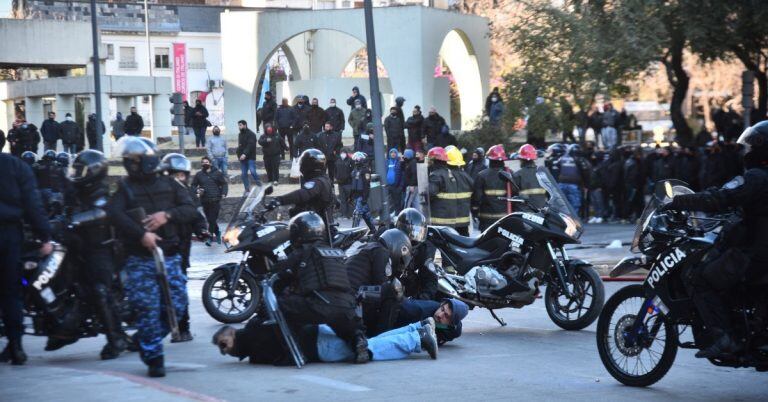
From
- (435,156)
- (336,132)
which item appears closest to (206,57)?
(336,132)

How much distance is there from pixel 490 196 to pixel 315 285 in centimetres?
621

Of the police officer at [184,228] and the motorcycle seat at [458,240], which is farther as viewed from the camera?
the motorcycle seat at [458,240]

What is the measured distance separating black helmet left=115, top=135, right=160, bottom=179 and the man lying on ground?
130 centimetres

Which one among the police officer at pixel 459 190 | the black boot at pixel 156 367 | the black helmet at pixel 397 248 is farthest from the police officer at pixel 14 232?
the police officer at pixel 459 190

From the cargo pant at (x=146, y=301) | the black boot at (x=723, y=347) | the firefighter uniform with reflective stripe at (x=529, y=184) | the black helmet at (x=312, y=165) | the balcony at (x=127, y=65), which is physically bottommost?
the black boot at (x=723, y=347)

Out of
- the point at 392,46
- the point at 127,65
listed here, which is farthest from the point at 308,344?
the point at 127,65

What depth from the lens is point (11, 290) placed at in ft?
30.1

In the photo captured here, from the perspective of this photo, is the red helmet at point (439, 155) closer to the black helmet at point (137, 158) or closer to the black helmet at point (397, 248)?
the black helmet at point (397, 248)

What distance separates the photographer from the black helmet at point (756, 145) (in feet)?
25.4

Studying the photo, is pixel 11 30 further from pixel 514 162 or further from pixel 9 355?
pixel 9 355

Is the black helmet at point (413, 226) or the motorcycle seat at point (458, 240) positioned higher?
the black helmet at point (413, 226)

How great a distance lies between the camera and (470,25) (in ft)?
127

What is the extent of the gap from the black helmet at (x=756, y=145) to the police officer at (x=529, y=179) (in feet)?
23.0

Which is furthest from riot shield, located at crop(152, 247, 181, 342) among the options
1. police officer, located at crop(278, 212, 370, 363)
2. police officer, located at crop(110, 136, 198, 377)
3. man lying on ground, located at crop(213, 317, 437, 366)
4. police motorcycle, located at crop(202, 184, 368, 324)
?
police motorcycle, located at crop(202, 184, 368, 324)
